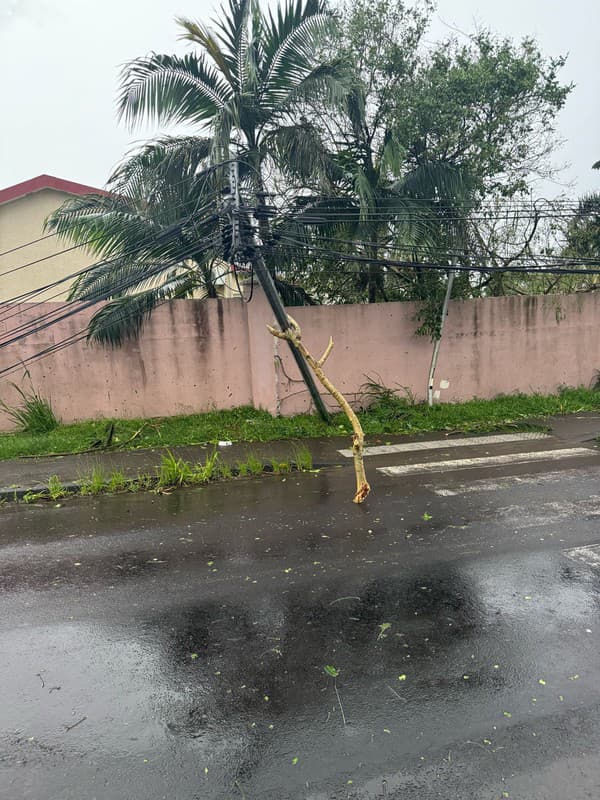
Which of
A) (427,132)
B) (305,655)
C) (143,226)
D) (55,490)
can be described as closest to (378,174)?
(427,132)

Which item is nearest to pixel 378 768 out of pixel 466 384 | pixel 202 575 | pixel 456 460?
pixel 202 575

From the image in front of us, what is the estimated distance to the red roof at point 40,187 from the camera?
16.6 meters

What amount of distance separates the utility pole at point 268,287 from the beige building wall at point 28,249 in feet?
30.1

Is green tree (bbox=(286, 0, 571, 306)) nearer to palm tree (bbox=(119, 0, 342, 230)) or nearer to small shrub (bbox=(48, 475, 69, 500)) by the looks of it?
palm tree (bbox=(119, 0, 342, 230))

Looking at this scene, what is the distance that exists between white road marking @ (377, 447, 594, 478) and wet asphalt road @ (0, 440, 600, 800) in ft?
5.76

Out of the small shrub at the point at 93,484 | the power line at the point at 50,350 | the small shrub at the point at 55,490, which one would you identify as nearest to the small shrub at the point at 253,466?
the small shrub at the point at 93,484

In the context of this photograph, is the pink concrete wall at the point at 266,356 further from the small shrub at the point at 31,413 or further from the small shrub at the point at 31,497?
the small shrub at the point at 31,497

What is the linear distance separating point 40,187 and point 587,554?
669 inches

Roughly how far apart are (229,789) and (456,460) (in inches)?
264

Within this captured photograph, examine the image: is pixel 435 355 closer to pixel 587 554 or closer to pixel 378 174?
pixel 378 174

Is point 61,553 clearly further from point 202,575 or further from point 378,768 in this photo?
point 378,768

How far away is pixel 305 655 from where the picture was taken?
3.78 metres

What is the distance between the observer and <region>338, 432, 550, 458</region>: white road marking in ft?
31.3

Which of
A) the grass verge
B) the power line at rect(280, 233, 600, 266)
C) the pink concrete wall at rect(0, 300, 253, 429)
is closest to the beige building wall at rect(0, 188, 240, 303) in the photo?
the pink concrete wall at rect(0, 300, 253, 429)
